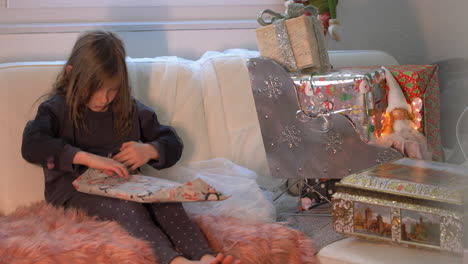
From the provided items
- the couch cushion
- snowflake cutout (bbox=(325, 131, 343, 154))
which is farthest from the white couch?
snowflake cutout (bbox=(325, 131, 343, 154))

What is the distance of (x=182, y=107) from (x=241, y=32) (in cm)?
59

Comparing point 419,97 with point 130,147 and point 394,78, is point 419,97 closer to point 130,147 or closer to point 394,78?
point 394,78

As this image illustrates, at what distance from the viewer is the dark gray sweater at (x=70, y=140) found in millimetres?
1396

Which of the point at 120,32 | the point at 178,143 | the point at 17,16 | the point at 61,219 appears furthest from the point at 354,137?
the point at 17,16

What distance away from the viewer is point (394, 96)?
4.79 ft

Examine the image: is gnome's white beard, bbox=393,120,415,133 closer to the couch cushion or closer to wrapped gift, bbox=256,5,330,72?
wrapped gift, bbox=256,5,330,72

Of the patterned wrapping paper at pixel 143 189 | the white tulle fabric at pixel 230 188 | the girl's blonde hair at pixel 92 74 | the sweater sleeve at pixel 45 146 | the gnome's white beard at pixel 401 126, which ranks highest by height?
the girl's blonde hair at pixel 92 74

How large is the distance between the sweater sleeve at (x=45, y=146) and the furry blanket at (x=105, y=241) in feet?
0.38

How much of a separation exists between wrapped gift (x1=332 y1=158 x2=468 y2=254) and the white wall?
0.47m

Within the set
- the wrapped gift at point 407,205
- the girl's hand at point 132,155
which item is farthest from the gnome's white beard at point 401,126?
the girl's hand at point 132,155

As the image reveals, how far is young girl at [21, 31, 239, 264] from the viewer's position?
1.31 meters

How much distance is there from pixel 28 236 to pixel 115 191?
0.22m

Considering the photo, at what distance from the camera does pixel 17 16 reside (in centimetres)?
194

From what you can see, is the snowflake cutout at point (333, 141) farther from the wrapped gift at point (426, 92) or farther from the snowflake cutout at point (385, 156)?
the wrapped gift at point (426, 92)
